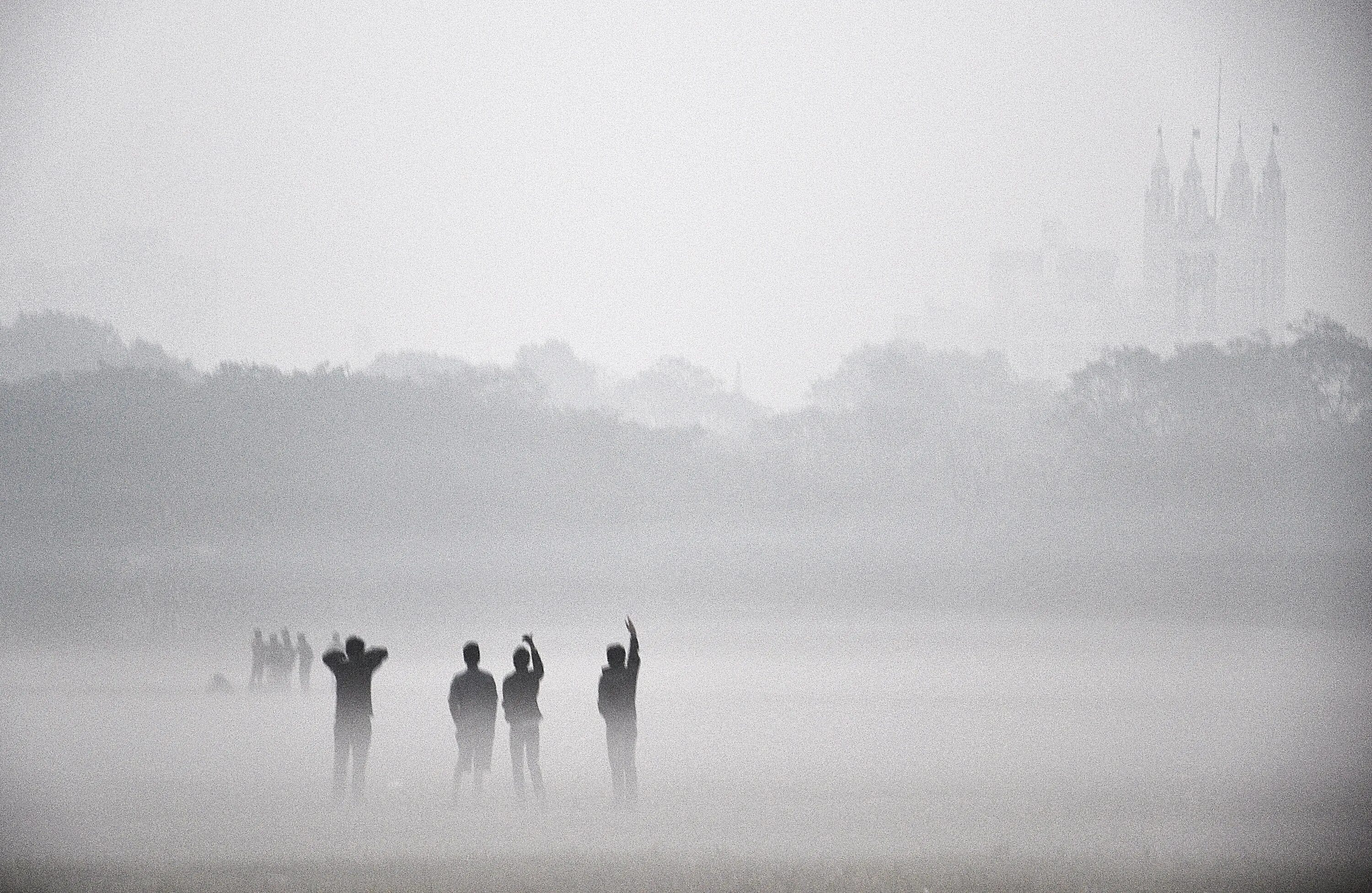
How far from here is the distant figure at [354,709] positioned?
21.0 metres

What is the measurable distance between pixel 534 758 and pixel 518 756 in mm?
720

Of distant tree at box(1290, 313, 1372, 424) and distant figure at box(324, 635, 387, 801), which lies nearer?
distant figure at box(324, 635, 387, 801)

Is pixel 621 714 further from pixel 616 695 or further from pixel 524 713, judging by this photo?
pixel 524 713

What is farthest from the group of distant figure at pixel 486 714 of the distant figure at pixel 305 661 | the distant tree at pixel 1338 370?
the distant tree at pixel 1338 370

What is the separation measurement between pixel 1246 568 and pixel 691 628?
41.1m

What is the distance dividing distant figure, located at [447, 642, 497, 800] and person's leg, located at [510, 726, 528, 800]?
317 mm

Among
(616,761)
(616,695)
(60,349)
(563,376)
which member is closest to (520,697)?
(616,695)

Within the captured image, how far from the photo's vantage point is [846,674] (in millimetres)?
48406

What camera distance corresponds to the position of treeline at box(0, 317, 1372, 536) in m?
113

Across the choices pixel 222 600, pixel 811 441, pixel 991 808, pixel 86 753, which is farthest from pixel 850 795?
pixel 811 441

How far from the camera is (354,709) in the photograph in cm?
2117

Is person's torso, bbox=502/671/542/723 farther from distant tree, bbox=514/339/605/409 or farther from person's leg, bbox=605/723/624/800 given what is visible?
distant tree, bbox=514/339/605/409

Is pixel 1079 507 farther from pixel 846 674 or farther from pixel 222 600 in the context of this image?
Answer: pixel 846 674

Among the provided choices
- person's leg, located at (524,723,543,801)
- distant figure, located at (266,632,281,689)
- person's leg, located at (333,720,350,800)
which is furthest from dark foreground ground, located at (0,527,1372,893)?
distant figure, located at (266,632,281,689)
